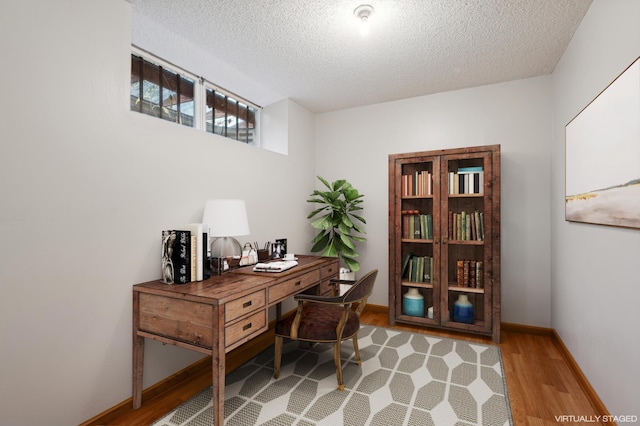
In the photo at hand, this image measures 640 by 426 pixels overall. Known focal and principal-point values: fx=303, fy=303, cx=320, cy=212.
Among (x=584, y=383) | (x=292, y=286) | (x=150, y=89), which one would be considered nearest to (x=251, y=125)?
(x=150, y=89)

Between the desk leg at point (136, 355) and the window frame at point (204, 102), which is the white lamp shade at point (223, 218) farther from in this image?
the window frame at point (204, 102)

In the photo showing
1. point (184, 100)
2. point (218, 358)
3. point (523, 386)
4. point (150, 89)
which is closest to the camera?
point (218, 358)

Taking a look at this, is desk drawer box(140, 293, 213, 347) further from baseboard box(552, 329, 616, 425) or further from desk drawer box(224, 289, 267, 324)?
baseboard box(552, 329, 616, 425)

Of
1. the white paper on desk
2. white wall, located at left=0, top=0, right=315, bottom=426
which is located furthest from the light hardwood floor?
the white paper on desk

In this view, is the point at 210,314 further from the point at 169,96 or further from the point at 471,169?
the point at 471,169

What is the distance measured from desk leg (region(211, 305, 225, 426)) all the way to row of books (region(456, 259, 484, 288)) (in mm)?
2489

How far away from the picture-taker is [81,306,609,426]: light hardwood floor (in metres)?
1.84

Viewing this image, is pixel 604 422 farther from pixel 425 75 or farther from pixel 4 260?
pixel 4 260

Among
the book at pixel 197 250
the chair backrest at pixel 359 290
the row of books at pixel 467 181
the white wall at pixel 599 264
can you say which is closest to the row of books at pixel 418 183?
the row of books at pixel 467 181

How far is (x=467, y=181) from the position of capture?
307 cm

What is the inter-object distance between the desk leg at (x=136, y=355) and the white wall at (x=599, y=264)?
2.70 meters

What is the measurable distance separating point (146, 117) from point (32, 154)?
687 mm

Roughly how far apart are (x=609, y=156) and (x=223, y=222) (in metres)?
2.44

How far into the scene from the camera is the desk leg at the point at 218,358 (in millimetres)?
1578
